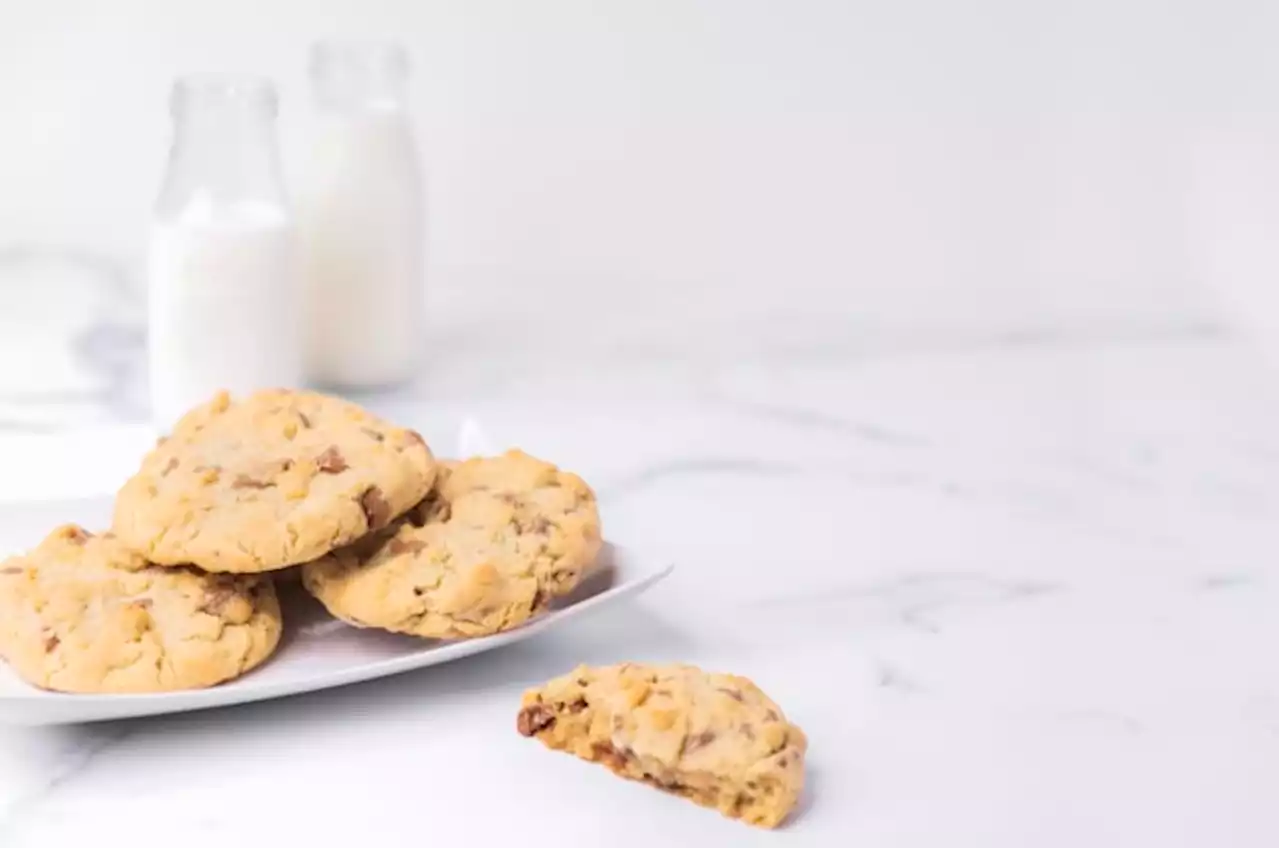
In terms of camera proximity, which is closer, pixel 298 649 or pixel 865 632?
pixel 298 649

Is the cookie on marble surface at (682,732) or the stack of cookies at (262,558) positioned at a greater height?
the stack of cookies at (262,558)

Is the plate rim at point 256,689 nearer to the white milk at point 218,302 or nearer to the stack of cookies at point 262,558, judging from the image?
the stack of cookies at point 262,558

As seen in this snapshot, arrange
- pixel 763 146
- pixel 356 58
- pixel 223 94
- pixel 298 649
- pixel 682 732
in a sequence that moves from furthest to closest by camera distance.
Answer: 1. pixel 763 146
2. pixel 356 58
3. pixel 223 94
4. pixel 298 649
5. pixel 682 732

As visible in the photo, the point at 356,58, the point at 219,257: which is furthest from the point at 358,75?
the point at 219,257

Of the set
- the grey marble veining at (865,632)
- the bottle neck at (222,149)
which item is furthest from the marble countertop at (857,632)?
the bottle neck at (222,149)

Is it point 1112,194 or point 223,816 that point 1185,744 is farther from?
point 1112,194

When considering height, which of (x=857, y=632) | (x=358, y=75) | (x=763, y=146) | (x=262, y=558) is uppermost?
(x=358, y=75)

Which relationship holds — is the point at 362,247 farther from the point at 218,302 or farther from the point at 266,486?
the point at 266,486
